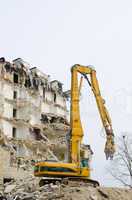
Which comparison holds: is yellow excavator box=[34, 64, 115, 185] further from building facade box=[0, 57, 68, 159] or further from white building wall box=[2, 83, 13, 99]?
white building wall box=[2, 83, 13, 99]

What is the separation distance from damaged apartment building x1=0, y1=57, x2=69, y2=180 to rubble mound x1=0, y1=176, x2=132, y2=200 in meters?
26.8

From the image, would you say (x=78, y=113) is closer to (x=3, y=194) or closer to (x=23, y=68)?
(x=3, y=194)

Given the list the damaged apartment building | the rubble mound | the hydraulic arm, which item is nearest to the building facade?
the damaged apartment building

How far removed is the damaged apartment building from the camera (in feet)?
183

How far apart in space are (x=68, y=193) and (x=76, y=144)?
13.0ft

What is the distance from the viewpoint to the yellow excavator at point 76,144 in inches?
981

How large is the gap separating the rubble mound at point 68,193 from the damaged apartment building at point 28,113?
26.8 metres

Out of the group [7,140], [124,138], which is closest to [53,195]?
[124,138]

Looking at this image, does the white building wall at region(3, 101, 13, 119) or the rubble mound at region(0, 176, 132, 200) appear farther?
the white building wall at region(3, 101, 13, 119)

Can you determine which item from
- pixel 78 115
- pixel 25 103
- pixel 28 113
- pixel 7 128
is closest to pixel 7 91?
pixel 25 103

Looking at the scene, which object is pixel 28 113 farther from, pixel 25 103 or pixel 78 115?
pixel 78 115

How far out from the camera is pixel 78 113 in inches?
1051

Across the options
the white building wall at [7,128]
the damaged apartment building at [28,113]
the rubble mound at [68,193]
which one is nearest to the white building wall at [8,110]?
the damaged apartment building at [28,113]

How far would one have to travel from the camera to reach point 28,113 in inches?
2343
